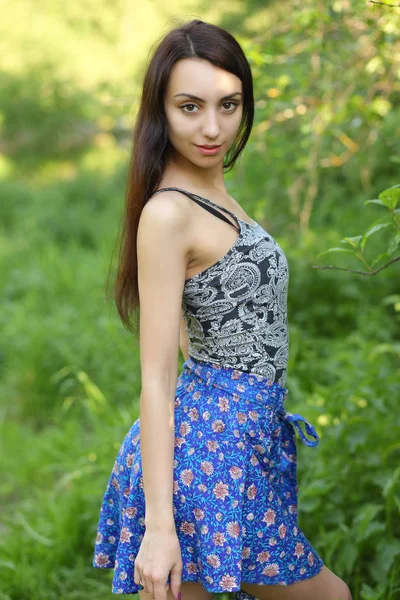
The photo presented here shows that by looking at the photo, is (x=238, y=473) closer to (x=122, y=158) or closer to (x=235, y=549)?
(x=235, y=549)

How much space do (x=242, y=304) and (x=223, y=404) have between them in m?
0.21

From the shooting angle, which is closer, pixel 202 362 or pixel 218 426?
pixel 218 426

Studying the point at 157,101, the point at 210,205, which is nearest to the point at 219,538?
the point at 210,205

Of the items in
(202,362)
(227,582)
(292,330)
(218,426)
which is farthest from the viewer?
(292,330)

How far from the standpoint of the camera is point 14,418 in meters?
4.40

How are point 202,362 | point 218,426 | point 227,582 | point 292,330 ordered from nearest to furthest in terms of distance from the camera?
point 227,582 < point 218,426 < point 202,362 < point 292,330

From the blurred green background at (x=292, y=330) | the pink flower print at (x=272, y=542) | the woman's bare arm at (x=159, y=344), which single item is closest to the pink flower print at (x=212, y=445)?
the woman's bare arm at (x=159, y=344)

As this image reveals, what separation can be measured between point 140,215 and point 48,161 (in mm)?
12246

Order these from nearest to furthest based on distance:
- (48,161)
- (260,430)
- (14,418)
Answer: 1. (260,430)
2. (14,418)
3. (48,161)

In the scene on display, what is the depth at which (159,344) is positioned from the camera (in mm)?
1526

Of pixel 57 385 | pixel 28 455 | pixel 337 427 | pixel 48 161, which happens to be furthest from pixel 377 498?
pixel 48 161

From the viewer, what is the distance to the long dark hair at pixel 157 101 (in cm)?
162

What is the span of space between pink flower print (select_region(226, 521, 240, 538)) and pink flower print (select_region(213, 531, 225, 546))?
0.02m

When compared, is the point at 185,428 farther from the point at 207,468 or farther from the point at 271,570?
the point at 271,570
